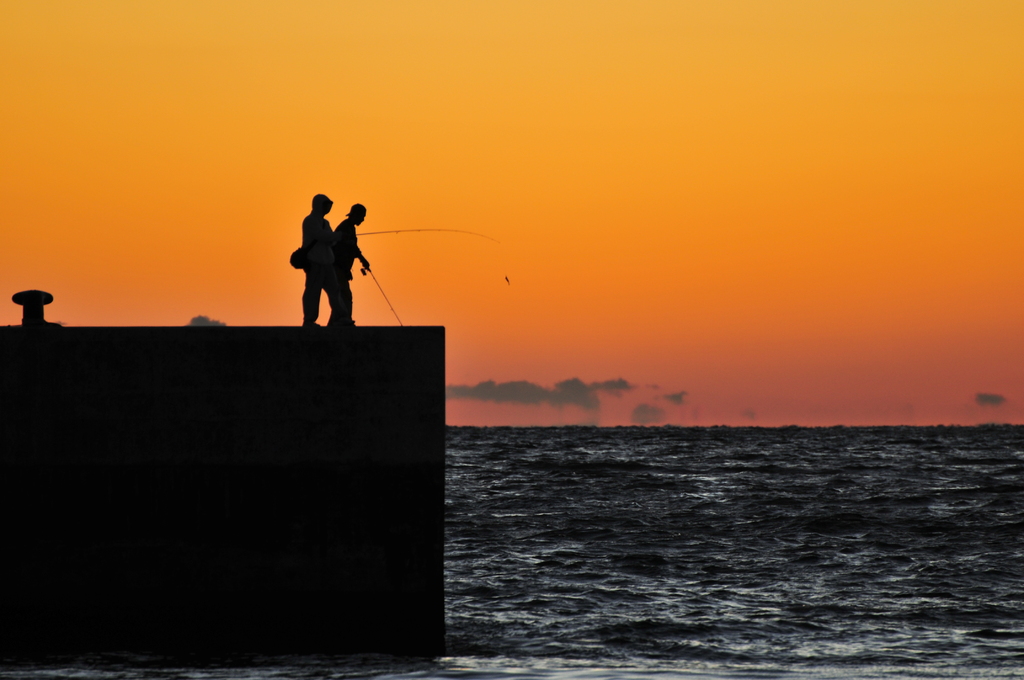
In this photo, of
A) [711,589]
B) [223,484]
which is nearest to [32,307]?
[223,484]

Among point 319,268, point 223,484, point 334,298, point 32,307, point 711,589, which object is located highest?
point 319,268

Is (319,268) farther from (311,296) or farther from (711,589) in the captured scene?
(711,589)

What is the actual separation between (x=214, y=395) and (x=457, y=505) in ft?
55.3

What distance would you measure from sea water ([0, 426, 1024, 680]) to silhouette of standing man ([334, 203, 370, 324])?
3.89 m

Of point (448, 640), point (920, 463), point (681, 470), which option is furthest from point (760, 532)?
point (920, 463)

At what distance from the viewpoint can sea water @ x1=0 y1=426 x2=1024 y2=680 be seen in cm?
1046

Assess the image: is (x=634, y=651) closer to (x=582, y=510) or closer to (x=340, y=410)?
(x=340, y=410)

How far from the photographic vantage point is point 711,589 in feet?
50.8

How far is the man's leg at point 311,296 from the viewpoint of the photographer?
37.7 ft

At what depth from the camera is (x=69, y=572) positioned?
10.5 meters

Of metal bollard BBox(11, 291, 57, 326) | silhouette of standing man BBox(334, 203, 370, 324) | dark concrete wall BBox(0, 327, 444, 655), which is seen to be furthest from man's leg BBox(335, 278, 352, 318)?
metal bollard BBox(11, 291, 57, 326)

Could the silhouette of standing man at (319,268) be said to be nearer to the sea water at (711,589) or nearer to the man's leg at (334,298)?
the man's leg at (334,298)

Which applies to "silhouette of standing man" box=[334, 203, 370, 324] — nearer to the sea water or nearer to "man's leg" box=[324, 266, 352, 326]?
"man's leg" box=[324, 266, 352, 326]

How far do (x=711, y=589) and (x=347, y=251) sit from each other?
23.9 ft
